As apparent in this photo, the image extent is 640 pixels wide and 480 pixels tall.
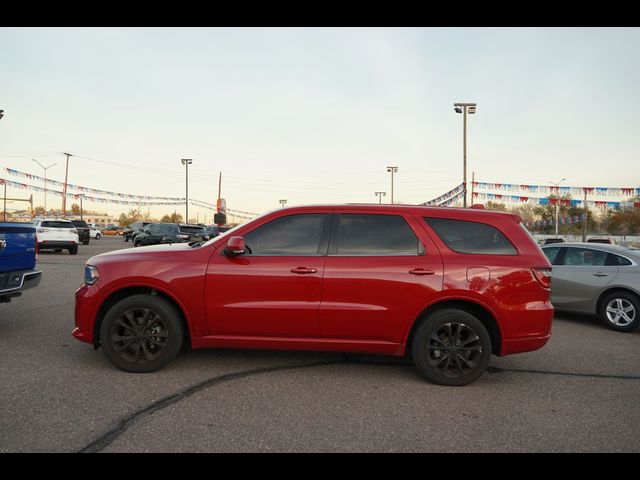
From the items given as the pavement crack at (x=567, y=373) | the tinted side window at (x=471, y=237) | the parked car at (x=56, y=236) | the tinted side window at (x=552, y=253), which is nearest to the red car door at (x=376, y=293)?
the tinted side window at (x=471, y=237)

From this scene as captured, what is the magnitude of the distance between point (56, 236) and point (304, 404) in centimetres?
2061

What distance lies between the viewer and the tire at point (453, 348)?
14.1ft

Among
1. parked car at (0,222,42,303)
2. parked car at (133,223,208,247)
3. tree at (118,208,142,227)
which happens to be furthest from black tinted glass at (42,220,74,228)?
tree at (118,208,142,227)

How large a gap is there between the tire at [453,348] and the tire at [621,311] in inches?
168

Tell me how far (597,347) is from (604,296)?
1800 mm

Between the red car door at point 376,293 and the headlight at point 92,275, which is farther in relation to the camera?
the headlight at point 92,275

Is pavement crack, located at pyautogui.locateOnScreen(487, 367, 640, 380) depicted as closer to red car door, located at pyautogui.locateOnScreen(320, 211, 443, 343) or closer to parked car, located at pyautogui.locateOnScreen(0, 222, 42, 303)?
red car door, located at pyautogui.locateOnScreen(320, 211, 443, 343)

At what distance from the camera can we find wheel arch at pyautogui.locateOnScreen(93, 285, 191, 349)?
14.8 ft

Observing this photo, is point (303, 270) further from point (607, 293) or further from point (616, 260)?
A: point (616, 260)

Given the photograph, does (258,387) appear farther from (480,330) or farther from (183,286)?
(480,330)

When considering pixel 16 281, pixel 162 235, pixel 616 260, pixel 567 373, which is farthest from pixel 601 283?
pixel 162 235

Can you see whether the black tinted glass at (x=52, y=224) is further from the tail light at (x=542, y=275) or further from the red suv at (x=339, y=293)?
the tail light at (x=542, y=275)

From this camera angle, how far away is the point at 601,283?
744 centimetres
